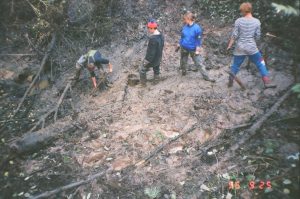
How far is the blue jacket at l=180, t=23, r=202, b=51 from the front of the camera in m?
Result: 7.77

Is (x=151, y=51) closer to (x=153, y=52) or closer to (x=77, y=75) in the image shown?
(x=153, y=52)

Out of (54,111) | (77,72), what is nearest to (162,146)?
(54,111)

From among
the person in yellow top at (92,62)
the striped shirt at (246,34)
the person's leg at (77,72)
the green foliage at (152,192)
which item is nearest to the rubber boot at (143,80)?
the person in yellow top at (92,62)

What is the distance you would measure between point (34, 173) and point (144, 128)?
2163mm

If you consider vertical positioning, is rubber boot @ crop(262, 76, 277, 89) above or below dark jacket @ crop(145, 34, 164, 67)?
below

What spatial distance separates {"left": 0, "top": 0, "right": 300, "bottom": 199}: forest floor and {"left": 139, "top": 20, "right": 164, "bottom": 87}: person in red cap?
285mm

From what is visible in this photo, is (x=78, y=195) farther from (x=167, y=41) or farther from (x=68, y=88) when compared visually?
(x=167, y=41)

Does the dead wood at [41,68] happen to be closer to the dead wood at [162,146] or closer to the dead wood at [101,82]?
the dead wood at [101,82]

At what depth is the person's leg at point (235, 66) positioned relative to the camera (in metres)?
7.56

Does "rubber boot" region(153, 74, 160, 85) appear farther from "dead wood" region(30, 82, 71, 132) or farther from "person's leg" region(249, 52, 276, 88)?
"person's leg" region(249, 52, 276, 88)

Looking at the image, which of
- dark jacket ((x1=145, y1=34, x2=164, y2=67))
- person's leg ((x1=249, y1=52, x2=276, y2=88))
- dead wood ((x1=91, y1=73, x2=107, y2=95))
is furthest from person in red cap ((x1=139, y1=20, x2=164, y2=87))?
person's leg ((x1=249, y1=52, x2=276, y2=88))

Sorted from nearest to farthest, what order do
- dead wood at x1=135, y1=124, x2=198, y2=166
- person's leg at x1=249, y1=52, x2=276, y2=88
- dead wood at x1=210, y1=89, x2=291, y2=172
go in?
1. dead wood at x1=210, y1=89, x2=291, y2=172
2. dead wood at x1=135, y1=124, x2=198, y2=166
3. person's leg at x1=249, y1=52, x2=276, y2=88

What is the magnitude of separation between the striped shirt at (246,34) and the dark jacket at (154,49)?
1.61 meters

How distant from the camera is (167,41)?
970 cm
